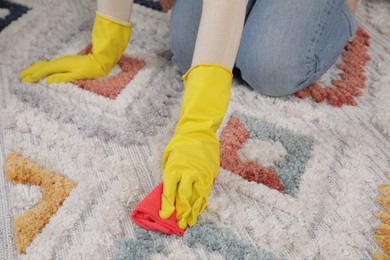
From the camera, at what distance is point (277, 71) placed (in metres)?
0.79

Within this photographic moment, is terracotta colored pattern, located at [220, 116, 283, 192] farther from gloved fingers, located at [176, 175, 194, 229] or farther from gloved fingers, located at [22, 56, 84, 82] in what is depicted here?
gloved fingers, located at [22, 56, 84, 82]

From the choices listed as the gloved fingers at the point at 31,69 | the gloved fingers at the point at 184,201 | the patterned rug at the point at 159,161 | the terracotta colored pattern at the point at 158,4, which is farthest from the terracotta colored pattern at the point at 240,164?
the terracotta colored pattern at the point at 158,4

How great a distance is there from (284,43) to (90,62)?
1.10 feet

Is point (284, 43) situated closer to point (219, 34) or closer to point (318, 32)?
point (318, 32)

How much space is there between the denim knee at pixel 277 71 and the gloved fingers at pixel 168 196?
309 millimetres

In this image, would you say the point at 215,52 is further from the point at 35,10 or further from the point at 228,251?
the point at 35,10

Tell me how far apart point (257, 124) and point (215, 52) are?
16 centimetres

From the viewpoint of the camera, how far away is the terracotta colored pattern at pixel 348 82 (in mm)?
819

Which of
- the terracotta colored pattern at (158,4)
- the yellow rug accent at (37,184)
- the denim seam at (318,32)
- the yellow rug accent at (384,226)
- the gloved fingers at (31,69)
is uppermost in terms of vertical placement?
the denim seam at (318,32)

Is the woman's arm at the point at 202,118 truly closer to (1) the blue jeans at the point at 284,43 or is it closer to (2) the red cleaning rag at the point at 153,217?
(2) the red cleaning rag at the point at 153,217

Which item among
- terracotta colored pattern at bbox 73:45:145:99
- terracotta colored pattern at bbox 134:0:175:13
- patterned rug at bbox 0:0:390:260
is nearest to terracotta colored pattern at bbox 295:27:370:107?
patterned rug at bbox 0:0:390:260

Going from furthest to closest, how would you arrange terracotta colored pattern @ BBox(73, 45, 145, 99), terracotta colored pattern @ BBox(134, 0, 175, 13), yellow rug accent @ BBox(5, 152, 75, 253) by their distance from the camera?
terracotta colored pattern @ BBox(134, 0, 175, 13) < terracotta colored pattern @ BBox(73, 45, 145, 99) < yellow rug accent @ BBox(5, 152, 75, 253)

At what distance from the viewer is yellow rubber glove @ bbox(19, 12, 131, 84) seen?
78 centimetres

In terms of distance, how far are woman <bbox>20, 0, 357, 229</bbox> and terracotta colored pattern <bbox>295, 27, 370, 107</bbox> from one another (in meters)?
0.03
